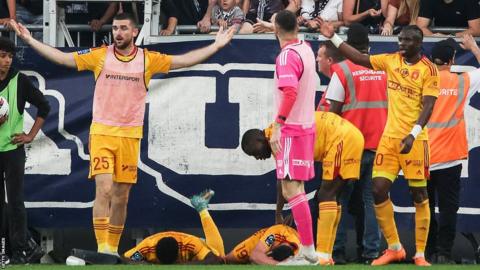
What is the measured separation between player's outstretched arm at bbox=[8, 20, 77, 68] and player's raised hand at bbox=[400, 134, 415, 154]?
10.7 ft

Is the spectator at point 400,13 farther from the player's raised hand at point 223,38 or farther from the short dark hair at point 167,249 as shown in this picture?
the short dark hair at point 167,249

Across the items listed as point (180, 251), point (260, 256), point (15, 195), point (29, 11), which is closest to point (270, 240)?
point (260, 256)

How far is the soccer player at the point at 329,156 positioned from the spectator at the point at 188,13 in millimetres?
2389

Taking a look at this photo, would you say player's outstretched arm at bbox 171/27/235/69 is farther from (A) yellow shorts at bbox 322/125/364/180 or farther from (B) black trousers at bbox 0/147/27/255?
(B) black trousers at bbox 0/147/27/255

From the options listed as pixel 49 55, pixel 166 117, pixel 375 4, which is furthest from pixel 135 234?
pixel 375 4

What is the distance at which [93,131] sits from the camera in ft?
42.8

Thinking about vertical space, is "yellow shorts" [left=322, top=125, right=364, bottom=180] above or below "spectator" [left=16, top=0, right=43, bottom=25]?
below

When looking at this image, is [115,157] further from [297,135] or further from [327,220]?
[327,220]

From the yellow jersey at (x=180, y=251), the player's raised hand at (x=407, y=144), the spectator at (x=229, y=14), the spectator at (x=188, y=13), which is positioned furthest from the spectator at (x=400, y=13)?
the yellow jersey at (x=180, y=251)

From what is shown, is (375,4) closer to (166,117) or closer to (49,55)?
(166,117)

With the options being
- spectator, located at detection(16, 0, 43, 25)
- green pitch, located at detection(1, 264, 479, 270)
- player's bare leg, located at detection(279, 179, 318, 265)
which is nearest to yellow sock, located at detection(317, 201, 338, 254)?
player's bare leg, located at detection(279, 179, 318, 265)

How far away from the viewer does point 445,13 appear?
14727mm

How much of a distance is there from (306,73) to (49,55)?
8.17 ft

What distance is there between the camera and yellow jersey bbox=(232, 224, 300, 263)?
42.2ft
